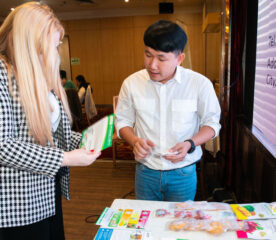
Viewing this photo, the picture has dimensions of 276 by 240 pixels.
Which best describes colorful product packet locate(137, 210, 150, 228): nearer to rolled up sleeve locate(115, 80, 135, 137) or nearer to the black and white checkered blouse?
the black and white checkered blouse

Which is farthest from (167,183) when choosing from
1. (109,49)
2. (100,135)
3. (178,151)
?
(109,49)

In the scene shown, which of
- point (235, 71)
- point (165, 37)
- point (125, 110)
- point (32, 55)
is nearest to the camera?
point (32, 55)

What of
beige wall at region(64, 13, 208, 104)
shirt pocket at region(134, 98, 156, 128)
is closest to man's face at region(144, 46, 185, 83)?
shirt pocket at region(134, 98, 156, 128)

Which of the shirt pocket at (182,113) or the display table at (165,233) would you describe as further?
the shirt pocket at (182,113)

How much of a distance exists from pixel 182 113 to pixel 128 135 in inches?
12.4

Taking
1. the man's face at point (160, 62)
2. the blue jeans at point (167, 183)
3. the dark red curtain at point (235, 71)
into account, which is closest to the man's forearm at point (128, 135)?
the blue jeans at point (167, 183)

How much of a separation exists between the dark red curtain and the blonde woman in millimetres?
2070

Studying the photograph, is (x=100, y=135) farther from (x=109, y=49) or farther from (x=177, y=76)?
(x=109, y=49)

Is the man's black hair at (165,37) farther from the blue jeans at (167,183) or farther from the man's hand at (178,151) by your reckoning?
the blue jeans at (167,183)

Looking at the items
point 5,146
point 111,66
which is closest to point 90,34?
point 111,66

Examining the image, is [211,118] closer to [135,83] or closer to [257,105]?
[135,83]

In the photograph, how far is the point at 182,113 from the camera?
138 cm

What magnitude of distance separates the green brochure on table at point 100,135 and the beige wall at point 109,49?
8837 mm

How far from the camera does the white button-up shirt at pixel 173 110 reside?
138 cm
